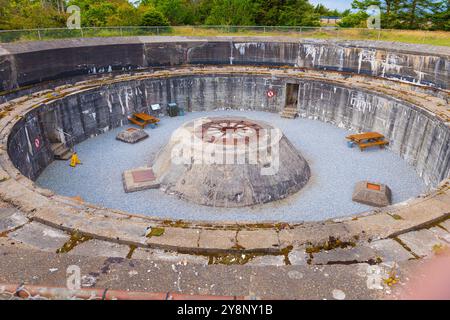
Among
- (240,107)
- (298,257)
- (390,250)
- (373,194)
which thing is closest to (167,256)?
(298,257)

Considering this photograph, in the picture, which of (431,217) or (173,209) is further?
(173,209)

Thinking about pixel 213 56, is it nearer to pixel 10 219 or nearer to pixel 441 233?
pixel 10 219

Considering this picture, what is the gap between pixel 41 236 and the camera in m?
9.38

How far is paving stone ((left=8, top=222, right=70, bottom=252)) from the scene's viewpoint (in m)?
8.99

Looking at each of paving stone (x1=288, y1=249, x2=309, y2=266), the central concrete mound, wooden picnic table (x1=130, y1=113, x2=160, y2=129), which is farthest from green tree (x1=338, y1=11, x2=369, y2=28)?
paving stone (x1=288, y1=249, x2=309, y2=266)

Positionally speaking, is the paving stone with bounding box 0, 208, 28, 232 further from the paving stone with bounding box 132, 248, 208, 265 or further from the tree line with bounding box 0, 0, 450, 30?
the tree line with bounding box 0, 0, 450, 30

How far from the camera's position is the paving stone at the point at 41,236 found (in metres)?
8.99

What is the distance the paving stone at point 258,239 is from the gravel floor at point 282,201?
7087 mm

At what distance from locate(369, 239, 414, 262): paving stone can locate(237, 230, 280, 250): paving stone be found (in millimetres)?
2583

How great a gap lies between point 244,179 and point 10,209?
35.6ft

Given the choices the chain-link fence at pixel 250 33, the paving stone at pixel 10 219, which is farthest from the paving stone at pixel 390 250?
the chain-link fence at pixel 250 33

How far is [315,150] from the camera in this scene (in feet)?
79.5
